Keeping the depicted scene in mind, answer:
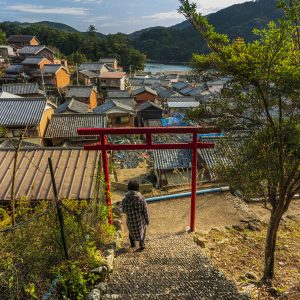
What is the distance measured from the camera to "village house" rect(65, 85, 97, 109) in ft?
127

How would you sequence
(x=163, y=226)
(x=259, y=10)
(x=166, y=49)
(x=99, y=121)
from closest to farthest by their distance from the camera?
(x=163, y=226)
(x=99, y=121)
(x=166, y=49)
(x=259, y=10)

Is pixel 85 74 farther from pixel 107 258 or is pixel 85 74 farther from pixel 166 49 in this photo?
pixel 166 49

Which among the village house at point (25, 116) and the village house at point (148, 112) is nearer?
the village house at point (25, 116)

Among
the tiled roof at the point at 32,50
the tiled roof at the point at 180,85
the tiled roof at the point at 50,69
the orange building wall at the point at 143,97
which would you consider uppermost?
the tiled roof at the point at 32,50

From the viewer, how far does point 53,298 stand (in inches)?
158

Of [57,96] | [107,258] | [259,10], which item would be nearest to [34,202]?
[107,258]

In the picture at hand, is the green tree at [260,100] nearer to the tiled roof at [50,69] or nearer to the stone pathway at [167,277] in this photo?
the stone pathway at [167,277]

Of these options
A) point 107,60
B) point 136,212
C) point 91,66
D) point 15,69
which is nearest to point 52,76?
point 15,69

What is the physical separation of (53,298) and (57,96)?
147 ft

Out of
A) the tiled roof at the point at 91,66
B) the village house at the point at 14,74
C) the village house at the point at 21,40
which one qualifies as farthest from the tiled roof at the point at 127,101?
the village house at the point at 21,40

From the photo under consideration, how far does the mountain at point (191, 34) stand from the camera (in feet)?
365

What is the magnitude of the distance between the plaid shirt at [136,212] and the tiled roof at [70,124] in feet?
63.5

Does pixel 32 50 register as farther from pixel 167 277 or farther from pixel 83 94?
pixel 167 277

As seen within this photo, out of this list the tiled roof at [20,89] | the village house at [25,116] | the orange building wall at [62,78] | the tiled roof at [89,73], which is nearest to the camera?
the village house at [25,116]
